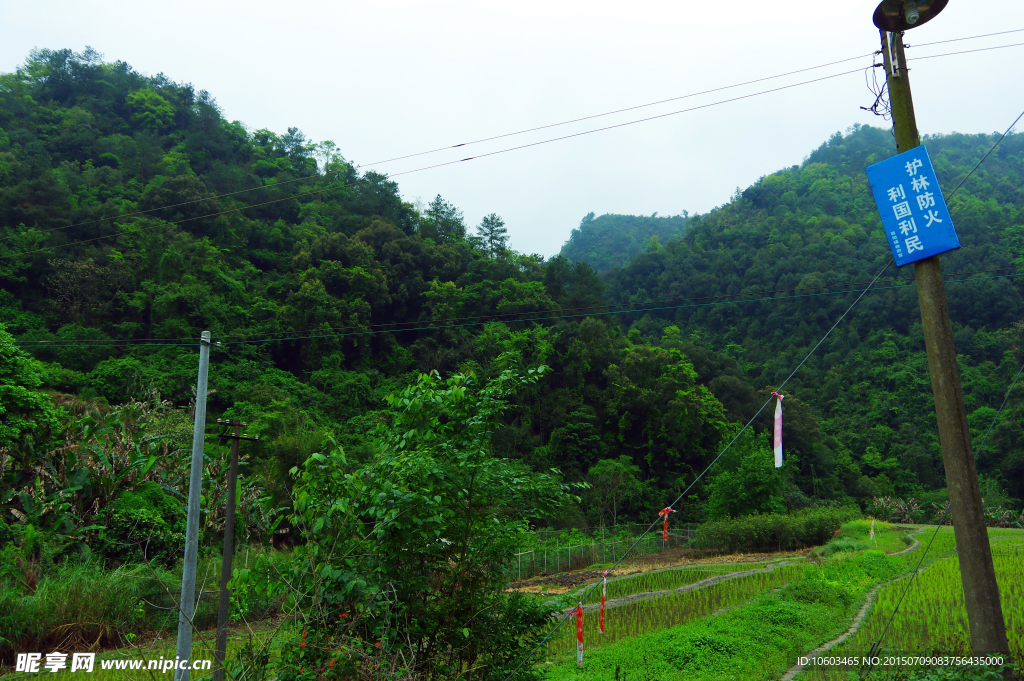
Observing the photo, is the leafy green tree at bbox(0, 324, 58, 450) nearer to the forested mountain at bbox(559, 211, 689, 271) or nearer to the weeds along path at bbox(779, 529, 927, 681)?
the weeds along path at bbox(779, 529, 927, 681)

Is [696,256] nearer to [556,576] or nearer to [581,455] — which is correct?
[581,455]

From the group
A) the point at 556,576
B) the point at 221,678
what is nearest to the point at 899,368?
the point at 556,576

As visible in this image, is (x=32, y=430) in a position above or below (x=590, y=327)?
below

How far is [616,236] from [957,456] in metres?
89.1

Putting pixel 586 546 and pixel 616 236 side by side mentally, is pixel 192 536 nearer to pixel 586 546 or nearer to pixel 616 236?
pixel 586 546

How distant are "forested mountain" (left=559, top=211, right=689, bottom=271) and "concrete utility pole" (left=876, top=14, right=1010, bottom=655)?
2814 inches

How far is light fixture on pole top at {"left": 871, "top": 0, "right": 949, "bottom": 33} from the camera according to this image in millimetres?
5219

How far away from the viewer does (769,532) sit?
23.7 meters

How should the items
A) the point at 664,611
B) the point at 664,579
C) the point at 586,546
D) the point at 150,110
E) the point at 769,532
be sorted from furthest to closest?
the point at 150,110, the point at 769,532, the point at 586,546, the point at 664,579, the point at 664,611

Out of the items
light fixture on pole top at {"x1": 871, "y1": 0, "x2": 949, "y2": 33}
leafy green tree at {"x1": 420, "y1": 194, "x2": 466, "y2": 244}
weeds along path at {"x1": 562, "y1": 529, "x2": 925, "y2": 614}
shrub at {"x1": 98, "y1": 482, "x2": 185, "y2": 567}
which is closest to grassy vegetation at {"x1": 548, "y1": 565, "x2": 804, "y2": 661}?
weeds along path at {"x1": 562, "y1": 529, "x2": 925, "y2": 614}

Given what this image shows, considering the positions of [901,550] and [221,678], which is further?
[901,550]

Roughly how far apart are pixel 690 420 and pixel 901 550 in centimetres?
1650

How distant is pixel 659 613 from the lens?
38.7 feet

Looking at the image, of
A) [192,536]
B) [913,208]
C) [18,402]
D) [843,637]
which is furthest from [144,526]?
[913,208]
